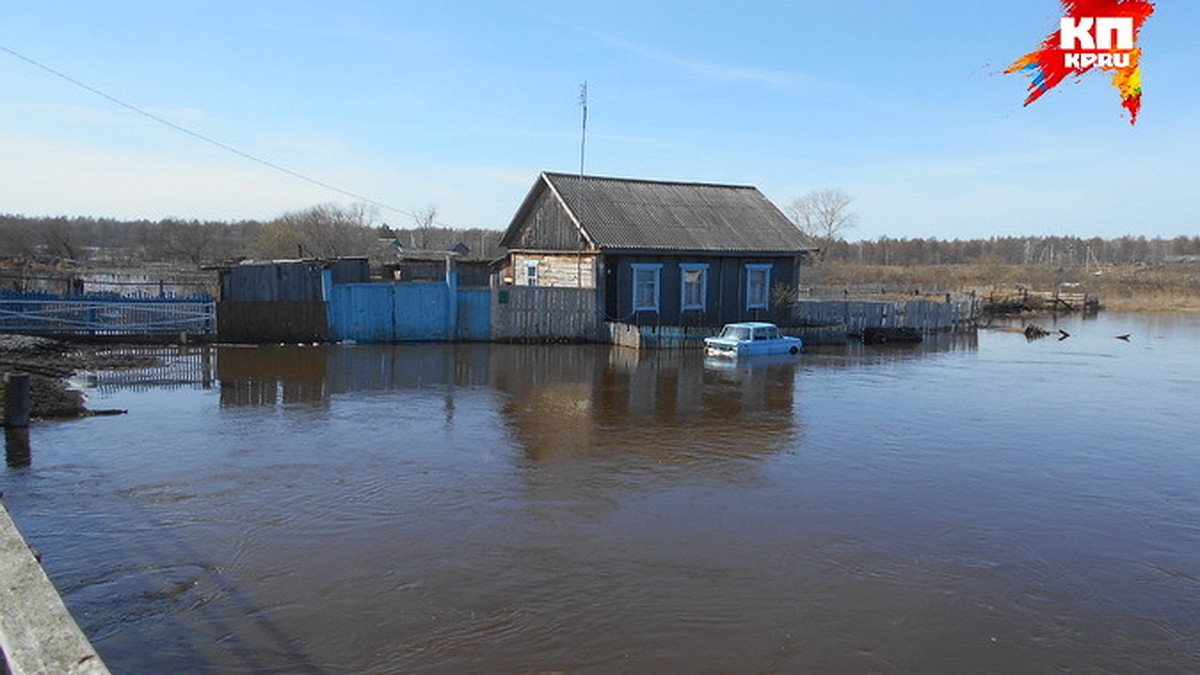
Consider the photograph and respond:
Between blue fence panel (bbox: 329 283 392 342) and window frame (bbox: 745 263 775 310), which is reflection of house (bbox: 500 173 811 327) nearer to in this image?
window frame (bbox: 745 263 775 310)

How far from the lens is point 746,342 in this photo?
26516 mm

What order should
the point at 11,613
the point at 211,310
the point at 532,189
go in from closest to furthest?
1. the point at 11,613
2. the point at 211,310
3. the point at 532,189

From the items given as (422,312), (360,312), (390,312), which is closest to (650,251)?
(422,312)

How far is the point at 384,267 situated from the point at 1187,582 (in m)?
34.5

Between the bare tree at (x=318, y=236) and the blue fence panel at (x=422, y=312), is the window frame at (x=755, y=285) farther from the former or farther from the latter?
the bare tree at (x=318, y=236)

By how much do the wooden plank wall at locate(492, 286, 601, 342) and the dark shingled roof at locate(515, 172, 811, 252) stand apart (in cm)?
224

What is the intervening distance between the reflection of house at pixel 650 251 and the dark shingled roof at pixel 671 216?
5 centimetres

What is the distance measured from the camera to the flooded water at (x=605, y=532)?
6820 mm

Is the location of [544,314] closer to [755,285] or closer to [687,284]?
[687,284]

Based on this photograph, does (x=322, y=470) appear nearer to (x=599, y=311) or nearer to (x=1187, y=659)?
(x=1187, y=659)

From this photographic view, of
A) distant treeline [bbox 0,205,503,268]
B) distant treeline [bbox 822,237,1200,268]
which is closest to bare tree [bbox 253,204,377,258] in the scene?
distant treeline [bbox 0,205,503,268]

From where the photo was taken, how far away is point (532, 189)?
31766 millimetres

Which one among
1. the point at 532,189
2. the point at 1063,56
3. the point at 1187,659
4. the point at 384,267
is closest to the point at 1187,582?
the point at 1187,659

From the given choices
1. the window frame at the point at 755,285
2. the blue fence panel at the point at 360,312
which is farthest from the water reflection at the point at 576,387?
the window frame at the point at 755,285
